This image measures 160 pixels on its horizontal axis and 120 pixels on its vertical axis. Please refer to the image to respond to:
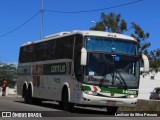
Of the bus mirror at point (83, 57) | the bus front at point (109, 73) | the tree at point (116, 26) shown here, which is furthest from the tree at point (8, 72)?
the bus mirror at point (83, 57)

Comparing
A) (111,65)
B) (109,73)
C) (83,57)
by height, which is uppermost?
(83,57)

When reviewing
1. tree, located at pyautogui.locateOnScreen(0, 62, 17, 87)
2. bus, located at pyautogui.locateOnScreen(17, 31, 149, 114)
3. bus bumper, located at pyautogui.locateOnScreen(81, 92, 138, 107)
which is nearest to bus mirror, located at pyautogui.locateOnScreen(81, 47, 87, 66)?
bus, located at pyautogui.locateOnScreen(17, 31, 149, 114)

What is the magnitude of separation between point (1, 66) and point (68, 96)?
243 ft

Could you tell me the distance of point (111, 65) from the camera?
19359 millimetres

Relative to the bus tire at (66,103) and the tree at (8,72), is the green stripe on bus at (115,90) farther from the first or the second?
the tree at (8,72)

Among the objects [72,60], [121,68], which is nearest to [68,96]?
[72,60]

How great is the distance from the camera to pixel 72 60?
805 inches

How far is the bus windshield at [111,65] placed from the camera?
62.8 feet

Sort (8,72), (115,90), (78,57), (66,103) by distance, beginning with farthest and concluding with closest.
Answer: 1. (8,72)
2. (66,103)
3. (78,57)
4. (115,90)

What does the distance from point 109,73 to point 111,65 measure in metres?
0.37

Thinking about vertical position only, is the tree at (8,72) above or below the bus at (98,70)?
above

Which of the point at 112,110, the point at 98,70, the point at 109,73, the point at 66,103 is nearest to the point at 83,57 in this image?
the point at 98,70

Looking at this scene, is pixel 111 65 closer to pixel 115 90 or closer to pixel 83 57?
pixel 115 90

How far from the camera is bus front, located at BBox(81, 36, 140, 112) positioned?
1908 cm
